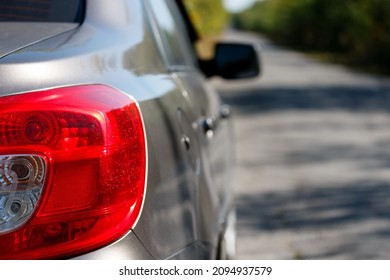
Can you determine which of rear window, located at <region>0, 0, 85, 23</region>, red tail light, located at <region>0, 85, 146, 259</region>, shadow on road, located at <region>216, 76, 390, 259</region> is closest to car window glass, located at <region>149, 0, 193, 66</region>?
rear window, located at <region>0, 0, 85, 23</region>

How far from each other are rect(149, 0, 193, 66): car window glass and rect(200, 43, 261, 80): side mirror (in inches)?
19.4

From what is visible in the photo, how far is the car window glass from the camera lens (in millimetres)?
3055

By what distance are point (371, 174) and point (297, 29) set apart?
51435mm

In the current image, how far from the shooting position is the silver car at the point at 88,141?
5.93 ft

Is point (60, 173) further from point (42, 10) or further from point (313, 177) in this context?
point (313, 177)

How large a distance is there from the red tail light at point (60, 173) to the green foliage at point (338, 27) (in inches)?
1052

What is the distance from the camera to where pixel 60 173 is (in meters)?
1.83

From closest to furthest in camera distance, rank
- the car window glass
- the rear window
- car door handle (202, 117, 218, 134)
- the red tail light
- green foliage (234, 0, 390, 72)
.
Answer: the red tail light, the rear window, the car window glass, car door handle (202, 117, 218, 134), green foliage (234, 0, 390, 72)

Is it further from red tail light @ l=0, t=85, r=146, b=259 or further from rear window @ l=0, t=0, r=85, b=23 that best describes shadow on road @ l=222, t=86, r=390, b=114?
red tail light @ l=0, t=85, r=146, b=259

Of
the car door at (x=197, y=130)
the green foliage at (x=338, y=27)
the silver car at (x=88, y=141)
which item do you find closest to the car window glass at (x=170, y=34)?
the car door at (x=197, y=130)

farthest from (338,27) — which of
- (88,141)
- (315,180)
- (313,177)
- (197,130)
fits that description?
(88,141)

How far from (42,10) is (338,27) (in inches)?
1691

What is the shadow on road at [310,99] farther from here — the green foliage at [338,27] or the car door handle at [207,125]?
the car door handle at [207,125]
